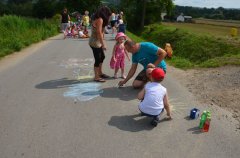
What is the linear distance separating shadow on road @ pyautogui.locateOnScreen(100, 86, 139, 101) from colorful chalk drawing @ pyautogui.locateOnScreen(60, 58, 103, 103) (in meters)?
0.17

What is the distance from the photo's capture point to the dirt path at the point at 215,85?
6.83 meters

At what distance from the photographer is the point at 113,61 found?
8.79m

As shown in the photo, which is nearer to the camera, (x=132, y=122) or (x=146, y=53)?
(x=132, y=122)

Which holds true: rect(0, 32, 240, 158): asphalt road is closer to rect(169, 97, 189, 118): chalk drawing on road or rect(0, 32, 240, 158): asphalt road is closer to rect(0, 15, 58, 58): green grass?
rect(169, 97, 189, 118): chalk drawing on road

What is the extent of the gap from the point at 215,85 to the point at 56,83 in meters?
3.80

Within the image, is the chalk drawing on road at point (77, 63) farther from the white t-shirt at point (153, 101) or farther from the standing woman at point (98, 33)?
the white t-shirt at point (153, 101)

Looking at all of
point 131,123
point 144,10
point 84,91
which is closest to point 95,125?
point 131,123

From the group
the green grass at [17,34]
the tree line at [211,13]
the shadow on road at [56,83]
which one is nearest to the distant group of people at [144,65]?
the shadow on road at [56,83]

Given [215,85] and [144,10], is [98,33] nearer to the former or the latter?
[215,85]

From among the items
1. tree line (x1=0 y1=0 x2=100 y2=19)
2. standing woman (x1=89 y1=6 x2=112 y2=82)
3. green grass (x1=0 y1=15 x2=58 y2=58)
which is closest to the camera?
standing woman (x1=89 y1=6 x2=112 y2=82)

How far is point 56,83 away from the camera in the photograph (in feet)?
27.5

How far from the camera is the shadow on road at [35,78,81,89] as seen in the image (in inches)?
317

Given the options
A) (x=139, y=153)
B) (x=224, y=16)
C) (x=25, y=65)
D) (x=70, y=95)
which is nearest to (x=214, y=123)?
(x=139, y=153)

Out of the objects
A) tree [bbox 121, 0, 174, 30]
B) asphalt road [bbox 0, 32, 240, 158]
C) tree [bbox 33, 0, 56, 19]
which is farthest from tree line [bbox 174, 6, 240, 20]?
asphalt road [bbox 0, 32, 240, 158]
